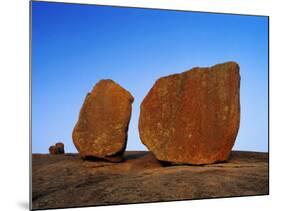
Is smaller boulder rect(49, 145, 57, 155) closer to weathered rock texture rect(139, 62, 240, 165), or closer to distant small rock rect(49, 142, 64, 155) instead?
distant small rock rect(49, 142, 64, 155)

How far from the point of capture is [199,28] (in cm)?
812

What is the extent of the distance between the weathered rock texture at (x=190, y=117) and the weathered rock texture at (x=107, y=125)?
0.30 m

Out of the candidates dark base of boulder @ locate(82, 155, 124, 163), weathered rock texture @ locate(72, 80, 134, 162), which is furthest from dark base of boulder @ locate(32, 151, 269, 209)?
weathered rock texture @ locate(72, 80, 134, 162)

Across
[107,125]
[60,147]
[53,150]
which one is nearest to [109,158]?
[107,125]

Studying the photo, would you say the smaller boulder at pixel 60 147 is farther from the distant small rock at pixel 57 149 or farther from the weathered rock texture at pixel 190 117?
the weathered rock texture at pixel 190 117

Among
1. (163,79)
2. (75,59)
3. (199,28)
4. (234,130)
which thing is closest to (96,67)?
(75,59)

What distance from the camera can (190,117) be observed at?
26.3 feet

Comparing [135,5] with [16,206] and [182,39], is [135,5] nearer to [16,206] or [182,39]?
[182,39]

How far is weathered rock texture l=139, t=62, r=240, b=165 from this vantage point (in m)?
7.98

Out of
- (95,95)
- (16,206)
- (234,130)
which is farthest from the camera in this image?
(234,130)

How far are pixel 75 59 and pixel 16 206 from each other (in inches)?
84.1

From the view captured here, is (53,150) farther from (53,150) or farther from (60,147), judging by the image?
(60,147)

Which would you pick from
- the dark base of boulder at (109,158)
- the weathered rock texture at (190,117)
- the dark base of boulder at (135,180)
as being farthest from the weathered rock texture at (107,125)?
the weathered rock texture at (190,117)

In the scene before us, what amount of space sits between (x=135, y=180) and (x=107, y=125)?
34.8 inches
